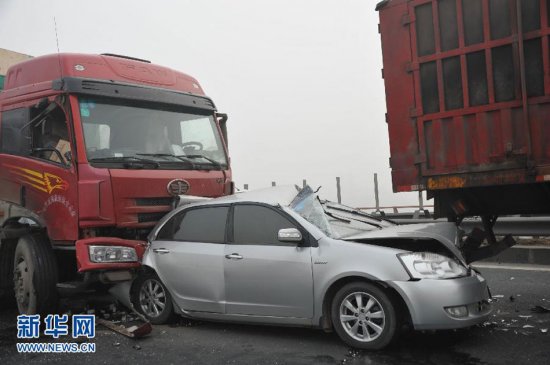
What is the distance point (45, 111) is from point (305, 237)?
3585mm

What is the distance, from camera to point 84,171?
580cm

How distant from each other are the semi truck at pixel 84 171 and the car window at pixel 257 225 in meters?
1.36

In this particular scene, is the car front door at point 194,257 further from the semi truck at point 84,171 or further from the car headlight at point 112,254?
the semi truck at point 84,171

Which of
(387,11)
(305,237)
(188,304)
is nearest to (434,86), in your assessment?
(387,11)

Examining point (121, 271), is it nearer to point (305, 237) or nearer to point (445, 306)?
point (305, 237)

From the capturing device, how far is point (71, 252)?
5.98 meters

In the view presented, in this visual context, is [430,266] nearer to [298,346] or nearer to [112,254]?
[298,346]

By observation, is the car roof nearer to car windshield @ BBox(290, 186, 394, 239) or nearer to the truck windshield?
car windshield @ BBox(290, 186, 394, 239)

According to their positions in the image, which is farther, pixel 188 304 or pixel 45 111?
pixel 45 111

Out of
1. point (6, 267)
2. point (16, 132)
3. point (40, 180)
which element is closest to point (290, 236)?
point (40, 180)

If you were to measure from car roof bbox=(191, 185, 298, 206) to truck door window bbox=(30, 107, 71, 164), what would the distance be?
66.9 inches

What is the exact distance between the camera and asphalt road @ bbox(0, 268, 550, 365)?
4.28m

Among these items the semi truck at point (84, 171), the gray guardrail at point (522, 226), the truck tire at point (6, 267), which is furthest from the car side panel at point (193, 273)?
the gray guardrail at point (522, 226)

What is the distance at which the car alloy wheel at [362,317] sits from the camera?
4406 millimetres
